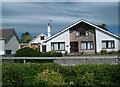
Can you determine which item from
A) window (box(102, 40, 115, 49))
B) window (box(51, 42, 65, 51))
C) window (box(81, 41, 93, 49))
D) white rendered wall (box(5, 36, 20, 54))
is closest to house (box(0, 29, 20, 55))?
white rendered wall (box(5, 36, 20, 54))

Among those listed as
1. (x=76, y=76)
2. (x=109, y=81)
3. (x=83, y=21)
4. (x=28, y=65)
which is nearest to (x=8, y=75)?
(x=28, y=65)

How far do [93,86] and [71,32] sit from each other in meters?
39.1

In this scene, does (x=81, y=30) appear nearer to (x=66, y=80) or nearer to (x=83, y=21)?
(x=83, y=21)

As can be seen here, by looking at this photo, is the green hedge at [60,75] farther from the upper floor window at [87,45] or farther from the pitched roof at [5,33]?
the pitched roof at [5,33]

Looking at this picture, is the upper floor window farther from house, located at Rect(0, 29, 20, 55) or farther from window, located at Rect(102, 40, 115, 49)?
house, located at Rect(0, 29, 20, 55)

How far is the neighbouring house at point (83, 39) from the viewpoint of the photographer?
47.9 m

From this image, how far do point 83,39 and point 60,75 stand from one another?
38.8 m

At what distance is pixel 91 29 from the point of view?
48500 millimetres

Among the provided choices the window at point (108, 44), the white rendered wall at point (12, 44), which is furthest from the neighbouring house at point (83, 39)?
the white rendered wall at point (12, 44)

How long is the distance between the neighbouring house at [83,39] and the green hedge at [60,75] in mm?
36565

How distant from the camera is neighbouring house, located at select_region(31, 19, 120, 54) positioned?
4794 cm

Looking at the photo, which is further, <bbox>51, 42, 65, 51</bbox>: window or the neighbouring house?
<bbox>51, 42, 65, 51</bbox>: window

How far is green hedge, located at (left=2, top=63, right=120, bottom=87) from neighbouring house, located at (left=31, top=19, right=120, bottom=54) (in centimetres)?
3657

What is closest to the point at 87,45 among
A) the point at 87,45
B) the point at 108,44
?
the point at 87,45
